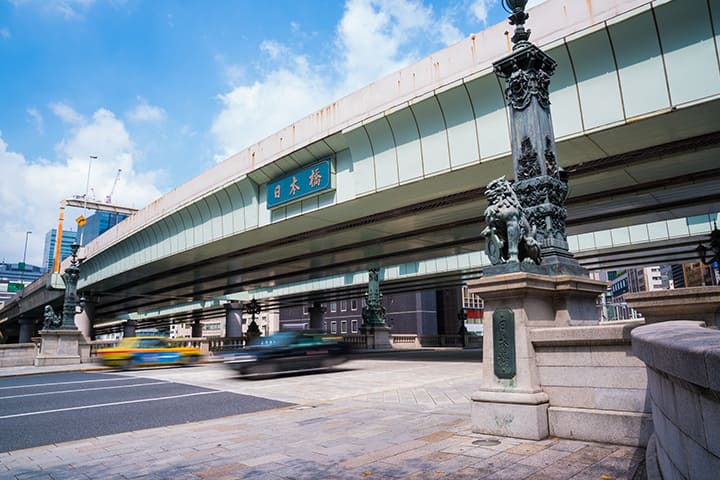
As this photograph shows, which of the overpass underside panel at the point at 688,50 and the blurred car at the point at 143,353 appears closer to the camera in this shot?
the overpass underside panel at the point at 688,50

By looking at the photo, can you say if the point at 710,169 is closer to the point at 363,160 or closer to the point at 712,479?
the point at 363,160

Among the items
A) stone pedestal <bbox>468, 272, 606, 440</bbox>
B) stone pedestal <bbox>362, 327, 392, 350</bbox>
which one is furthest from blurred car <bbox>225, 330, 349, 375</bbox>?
stone pedestal <bbox>362, 327, 392, 350</bbox>

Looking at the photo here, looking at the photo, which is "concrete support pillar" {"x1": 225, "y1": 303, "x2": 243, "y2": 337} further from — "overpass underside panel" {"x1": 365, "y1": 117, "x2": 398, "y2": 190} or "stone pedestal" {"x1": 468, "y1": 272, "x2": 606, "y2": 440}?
"stone pedestal" {"x1": 468, "y1": 272, "x2": 606, "y2": 440}

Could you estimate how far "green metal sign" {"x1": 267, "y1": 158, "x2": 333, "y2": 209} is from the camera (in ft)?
59.2

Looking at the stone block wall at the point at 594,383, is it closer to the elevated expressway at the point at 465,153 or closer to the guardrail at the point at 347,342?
the elevated expressway at the point at 465,153

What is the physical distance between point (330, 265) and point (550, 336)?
28.5 meters

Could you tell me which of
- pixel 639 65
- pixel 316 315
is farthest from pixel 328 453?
pixel 316 315

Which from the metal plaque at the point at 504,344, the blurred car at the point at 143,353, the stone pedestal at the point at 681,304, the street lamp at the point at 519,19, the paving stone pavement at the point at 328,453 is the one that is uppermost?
the street lamp at the point at 519,19

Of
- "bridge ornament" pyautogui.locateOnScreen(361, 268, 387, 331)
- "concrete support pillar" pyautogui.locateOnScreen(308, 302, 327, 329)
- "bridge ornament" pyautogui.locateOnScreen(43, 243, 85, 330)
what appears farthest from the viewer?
"concrete support pillar" pyautogui.locateOnScreen(308, 302, 327, 329)

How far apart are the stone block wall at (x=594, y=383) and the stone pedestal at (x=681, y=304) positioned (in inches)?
10.9

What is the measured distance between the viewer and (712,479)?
83.5 inches

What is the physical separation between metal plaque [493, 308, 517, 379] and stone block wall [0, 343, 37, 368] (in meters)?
29.1

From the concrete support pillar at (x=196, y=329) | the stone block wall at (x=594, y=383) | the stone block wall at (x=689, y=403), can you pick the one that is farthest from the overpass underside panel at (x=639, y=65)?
the concrete support pillar at (x=196, y=329)

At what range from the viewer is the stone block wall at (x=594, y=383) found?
5539mm
